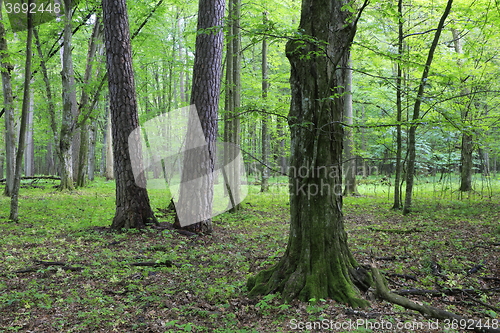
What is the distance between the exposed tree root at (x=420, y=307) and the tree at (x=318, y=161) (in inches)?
9.2

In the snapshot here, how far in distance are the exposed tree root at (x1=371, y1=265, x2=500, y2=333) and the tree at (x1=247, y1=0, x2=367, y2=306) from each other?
23 centimetres

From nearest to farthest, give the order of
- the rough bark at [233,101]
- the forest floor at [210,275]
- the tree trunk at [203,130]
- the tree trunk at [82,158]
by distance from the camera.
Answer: the forest floor at [210,275], the tree trunk at [203,130], the rough bark at [233,101], the tree trunk at [82,158]

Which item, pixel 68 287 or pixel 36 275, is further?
pixel 36 275

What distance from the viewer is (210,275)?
4.68 meters

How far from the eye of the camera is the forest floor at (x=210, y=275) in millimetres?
3088

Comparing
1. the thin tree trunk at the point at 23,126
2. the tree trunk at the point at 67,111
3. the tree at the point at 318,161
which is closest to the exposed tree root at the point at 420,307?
the tree at the point at 318,161

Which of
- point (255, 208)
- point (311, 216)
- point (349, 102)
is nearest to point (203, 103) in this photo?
point (311, 216)

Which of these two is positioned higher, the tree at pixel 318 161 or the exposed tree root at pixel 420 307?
the tree at pixel 318 161

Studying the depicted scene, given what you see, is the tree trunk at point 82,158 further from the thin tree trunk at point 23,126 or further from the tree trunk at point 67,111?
the thin tree trunk at point 23,126

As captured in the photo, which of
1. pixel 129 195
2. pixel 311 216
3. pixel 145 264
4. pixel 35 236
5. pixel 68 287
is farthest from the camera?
pixel 129 195

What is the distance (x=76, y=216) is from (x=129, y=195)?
270 centimetres

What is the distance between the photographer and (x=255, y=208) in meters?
11.1

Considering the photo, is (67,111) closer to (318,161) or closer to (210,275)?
(210,275)

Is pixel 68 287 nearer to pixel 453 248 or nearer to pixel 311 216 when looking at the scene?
pixel 311 216
